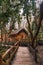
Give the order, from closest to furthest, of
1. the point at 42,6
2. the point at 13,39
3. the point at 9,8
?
the point at 42,6 < the point at 9,8 < the point at 13,39

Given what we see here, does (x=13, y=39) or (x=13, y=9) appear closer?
(x=13, y=9)

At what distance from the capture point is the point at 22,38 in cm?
4578

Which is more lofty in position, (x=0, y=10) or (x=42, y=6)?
(x=42, y=6)

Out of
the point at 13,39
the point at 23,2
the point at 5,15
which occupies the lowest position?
the point at 13,39

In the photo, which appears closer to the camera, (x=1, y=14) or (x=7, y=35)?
(x=1, y=14)

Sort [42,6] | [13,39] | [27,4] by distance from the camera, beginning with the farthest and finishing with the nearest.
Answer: [13,39] < [27,4] < [42,6]

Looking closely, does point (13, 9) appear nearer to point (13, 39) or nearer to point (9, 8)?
point (9, 8)

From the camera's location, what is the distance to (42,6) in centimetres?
459

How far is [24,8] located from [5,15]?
2.15 m

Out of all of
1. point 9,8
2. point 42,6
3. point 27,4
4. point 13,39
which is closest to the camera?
point 42,6

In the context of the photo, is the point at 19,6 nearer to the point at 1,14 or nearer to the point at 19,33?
the point at 1,14

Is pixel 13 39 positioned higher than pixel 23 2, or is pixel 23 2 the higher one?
pixel 23 2

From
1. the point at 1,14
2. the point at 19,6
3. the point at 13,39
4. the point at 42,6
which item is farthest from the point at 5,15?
the point at 13,39

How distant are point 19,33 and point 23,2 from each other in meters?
27.6
